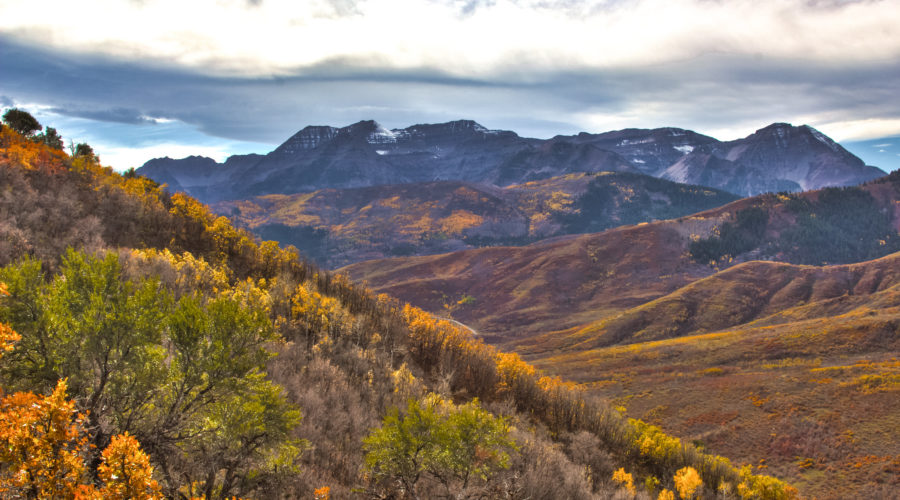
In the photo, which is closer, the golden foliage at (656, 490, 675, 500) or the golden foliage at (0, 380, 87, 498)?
the golden foliage at (0, 380, 87, 498)

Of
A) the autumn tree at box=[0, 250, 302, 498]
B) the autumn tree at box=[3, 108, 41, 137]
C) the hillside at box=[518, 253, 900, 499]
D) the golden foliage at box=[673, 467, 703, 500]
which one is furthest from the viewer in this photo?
the hillside at box=[518, 253, 900, 499]

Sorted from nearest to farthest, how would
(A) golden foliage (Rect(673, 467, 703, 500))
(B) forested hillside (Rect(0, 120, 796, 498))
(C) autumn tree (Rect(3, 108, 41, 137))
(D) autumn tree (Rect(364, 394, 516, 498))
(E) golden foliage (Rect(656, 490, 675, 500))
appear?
1. (B) forested hillside (Rect(0, 120, 796, 498))
2. (D) autumn tree (Rect(364, 394, 516, 498))
3. (E) golden foliage (Rect(656, 490, 675, 500))
4. (A) golden foliage (Rect(673, 467, 703, 500))
5. (C) autumn tree (Rect(3, 108, 41, 137))

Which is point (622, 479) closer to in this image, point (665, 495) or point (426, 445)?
point (665, 495)

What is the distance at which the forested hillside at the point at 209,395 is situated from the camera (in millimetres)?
5864

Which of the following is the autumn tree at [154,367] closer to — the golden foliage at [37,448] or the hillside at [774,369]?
the golden foliage at [37,448]

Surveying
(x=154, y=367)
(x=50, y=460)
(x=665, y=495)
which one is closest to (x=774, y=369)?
(x=665, y=495)

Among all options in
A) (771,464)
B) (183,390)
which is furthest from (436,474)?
(771,464)

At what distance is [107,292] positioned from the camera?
736 centimetres

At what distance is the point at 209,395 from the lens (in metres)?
7.49

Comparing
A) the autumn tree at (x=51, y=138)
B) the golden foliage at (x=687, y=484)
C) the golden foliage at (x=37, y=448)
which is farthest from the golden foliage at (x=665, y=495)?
the autumn tree at (x=51, y=138)

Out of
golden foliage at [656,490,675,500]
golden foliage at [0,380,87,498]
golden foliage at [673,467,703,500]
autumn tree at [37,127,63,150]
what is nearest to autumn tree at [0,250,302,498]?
golden foliage at [0,380,87,498]

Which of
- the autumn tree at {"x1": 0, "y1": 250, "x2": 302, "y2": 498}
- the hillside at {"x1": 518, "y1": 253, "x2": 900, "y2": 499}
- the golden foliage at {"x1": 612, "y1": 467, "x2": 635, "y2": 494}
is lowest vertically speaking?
the hillside at {"x1": 518, "y1": 253, "x2": 900, "y2": 499}

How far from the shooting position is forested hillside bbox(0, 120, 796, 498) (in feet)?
19.2

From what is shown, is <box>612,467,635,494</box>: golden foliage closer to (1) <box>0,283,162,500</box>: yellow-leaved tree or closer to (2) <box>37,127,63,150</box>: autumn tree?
(1) <box>0,283,162,500</box>: yellow-leaved tree
